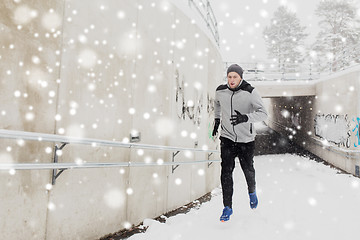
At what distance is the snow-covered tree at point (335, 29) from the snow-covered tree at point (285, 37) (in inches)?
195

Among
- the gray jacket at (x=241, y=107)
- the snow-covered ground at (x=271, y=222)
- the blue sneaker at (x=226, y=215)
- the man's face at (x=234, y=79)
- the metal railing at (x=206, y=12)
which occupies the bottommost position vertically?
the snow-covered ground at (x=271, y=222)

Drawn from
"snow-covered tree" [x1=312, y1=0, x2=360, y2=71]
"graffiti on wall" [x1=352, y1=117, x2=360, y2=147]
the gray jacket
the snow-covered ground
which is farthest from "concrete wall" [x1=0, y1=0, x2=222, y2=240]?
"snow-covered tree" [x1=312, y1=0, x2=360, y2=71]

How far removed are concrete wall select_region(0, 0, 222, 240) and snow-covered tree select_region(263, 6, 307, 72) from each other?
120 ft

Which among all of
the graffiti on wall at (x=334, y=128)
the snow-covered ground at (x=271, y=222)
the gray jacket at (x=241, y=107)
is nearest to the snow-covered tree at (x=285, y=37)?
the graffiti on wall at (x=334, y=128)

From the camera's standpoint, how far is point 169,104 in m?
4.43

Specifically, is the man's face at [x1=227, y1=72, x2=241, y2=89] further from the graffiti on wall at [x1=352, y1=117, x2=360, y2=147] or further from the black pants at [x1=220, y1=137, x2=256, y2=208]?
the graffiti on wall at [x1=352, y1=117, x2=360, y2=147]

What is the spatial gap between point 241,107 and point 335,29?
34994mm

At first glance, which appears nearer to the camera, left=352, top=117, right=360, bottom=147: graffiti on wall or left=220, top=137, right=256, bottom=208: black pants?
left=220, top=137, right=256, bottom=208: black pants

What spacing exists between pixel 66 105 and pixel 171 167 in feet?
7.93

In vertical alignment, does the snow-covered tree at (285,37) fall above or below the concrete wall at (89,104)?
above

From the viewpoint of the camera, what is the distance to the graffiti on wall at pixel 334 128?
10398 mm

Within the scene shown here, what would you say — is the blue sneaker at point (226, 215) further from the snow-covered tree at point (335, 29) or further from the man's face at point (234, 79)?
the snow-covered tree at point (335, 29)

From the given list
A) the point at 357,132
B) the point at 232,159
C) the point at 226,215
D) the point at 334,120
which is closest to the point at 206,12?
the point at 232,159

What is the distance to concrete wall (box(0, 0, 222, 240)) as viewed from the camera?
2.13m
